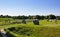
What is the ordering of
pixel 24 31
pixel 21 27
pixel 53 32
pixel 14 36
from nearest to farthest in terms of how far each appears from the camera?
pixel 14 36 < pixel 53 32 < pixel 24 31 < pixel 21 27

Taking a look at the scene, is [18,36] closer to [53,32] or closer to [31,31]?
[31,31]

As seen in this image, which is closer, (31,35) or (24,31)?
(31,35)

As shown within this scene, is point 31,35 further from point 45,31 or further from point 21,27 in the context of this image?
point 21,27

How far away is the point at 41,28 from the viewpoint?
2938 cm

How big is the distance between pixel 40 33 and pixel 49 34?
5.54ft

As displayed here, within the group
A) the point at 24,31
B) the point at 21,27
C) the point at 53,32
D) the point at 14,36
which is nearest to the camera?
the point at 14,36

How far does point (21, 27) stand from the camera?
3122 centimetres

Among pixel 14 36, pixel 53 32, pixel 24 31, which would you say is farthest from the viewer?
pixel 24 31

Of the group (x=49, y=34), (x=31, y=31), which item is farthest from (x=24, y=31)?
(x=49, y=34)

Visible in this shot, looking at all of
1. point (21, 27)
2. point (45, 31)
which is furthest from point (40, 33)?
point (21, 27)

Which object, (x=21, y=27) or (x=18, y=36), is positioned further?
(x=21, y=27)

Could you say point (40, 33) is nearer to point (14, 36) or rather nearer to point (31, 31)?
point (31, 31)

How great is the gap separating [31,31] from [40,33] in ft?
7.52

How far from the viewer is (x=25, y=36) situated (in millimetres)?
26031
